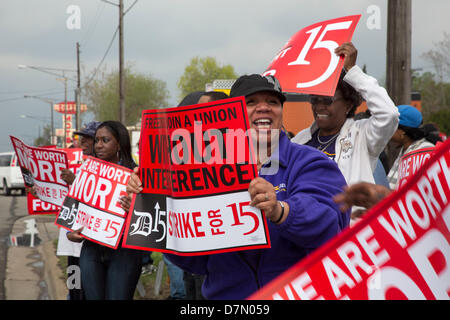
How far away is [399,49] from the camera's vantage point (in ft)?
20.1

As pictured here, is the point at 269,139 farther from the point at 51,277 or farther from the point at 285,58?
the point at 51,277

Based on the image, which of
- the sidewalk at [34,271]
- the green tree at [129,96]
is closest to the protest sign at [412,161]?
the sidewalk at [34,271]

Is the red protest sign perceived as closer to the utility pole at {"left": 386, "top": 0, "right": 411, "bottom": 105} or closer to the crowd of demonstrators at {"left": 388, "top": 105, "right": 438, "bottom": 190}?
the crowd of demonstrators at {"left": 388, "top": 105, "right": 438, "bottom": 190}

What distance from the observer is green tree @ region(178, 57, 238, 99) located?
83812 millimetres

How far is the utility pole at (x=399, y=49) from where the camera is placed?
19.9ft

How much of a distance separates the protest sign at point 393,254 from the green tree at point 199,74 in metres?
82.1

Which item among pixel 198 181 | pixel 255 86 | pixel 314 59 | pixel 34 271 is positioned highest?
pixel 314 59

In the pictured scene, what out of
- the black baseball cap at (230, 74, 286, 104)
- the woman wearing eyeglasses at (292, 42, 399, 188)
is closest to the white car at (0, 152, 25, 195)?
the woman wearing eyeglasses at (292, 42, 399, 188)

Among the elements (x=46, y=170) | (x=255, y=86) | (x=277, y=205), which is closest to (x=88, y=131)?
(x=46, y=170)

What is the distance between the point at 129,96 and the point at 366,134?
7832cm

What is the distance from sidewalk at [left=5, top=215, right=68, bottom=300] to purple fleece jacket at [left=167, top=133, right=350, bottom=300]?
561 cm

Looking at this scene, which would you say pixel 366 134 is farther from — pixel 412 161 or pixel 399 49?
pixel 399 49

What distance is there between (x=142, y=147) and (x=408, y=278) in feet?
5.43
